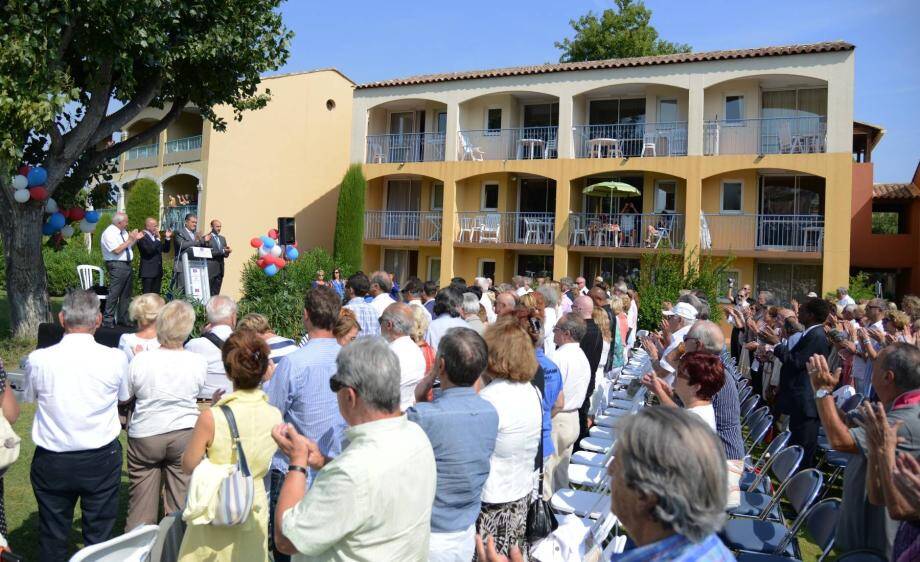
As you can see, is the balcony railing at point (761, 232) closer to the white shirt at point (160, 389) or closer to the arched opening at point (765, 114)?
the arched opening at point (765, 114)

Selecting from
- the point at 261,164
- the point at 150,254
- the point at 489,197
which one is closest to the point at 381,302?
the point at 150,254

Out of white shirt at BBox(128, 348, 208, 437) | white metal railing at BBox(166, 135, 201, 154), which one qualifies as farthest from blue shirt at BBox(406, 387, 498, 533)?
white metal railing at BBox(166, 135, 201, 154)

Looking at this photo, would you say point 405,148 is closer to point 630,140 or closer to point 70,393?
point 630,140

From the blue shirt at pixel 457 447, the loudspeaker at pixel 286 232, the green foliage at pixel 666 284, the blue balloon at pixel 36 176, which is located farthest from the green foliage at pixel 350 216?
the blue shirt at pixel 457 447

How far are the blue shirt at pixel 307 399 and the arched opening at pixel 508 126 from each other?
20.5 m

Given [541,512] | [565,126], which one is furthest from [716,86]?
[541,512]

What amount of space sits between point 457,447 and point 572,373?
8.27ft

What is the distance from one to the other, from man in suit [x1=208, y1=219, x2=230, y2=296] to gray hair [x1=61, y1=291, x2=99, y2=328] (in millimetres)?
8316

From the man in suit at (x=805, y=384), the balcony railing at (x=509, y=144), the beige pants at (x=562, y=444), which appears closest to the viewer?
the beige pants at (x=562, y=444)

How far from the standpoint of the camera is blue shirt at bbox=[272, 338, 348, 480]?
12.2ft

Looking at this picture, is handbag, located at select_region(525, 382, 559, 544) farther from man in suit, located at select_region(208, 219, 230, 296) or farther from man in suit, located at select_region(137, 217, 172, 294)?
man in suit, located at select_region(208, 219, 230, 296)

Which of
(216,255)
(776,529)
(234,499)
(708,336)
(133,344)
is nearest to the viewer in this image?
(234,499)

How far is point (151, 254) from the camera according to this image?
1091cm

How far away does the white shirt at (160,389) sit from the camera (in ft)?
12.9
